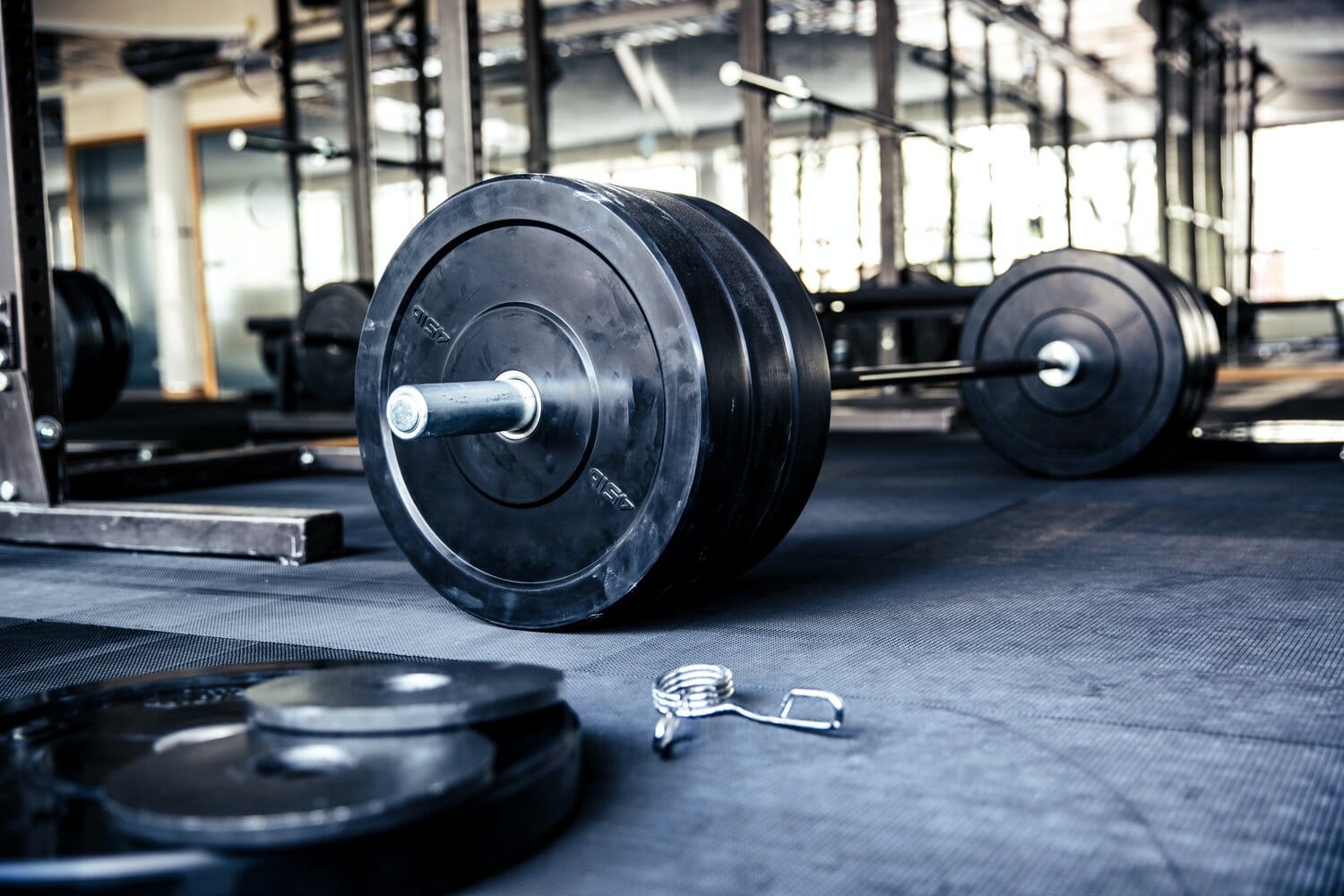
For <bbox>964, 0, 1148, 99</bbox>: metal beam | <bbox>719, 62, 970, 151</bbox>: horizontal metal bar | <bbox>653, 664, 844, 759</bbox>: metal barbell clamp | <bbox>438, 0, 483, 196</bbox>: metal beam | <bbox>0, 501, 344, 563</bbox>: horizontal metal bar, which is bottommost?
<bbox>653, 664, 844, 759</bbox>: metal barbell clamp

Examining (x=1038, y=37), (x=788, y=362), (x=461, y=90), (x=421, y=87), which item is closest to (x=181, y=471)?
(x=461, y=90)

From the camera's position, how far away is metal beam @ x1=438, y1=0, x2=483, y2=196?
248cm

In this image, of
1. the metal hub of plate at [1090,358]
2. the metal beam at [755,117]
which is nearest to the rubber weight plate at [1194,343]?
the metal hub of plate at [1090,358]

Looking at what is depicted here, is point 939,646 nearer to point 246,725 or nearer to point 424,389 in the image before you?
point 424,389

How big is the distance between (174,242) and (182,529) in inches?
349

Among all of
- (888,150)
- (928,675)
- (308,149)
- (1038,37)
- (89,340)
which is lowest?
(928,675)

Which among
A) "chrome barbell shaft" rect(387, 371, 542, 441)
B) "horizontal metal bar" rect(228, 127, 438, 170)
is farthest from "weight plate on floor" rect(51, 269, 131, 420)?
"chrome barbell shaft" rect(387, 371, 542, 441)

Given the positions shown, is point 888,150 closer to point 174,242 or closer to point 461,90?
point 461,90

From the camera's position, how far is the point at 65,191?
11523 mm

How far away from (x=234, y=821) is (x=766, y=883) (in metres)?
0.32

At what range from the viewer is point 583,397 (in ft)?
4.60

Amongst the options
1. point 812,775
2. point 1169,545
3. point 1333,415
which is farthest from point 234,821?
point 1333,415

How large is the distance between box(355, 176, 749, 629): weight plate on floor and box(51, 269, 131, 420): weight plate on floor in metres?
2.57

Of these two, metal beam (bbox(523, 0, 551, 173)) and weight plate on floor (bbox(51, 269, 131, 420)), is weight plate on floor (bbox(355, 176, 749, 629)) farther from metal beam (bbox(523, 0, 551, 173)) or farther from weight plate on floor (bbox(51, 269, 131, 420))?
metal beam (bbox(523, 0, 551, 173))
